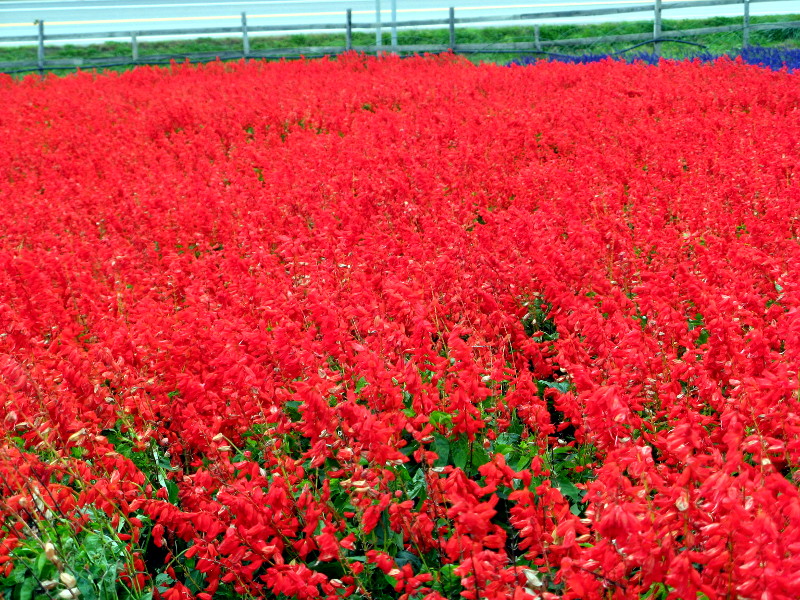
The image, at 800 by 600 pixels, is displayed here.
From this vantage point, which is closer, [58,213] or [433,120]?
[58,213]

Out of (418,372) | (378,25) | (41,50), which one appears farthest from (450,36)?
(418,372)

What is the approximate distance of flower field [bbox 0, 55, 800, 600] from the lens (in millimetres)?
2275

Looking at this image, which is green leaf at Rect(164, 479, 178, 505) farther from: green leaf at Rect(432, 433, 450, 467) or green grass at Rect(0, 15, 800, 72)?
green grass at Rect(0, 15, 800, 72)

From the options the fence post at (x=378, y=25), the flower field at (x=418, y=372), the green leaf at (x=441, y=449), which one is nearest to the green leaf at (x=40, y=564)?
the flower field at (x=418, y=372)

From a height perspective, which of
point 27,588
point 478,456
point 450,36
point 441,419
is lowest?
point 27,588

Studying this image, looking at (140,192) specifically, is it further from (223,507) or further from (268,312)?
(223,507)

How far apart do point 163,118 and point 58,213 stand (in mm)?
5000

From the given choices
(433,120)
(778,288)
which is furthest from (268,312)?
(433,120)

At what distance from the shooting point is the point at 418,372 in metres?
3.24

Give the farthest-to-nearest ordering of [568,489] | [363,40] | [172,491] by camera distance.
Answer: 1. [363,40]
2. [172,491]
3. [568,489]

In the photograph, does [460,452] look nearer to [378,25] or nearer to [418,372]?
A: [418,372]

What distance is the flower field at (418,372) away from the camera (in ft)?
7.47

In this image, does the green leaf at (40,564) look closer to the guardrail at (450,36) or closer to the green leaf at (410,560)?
the green leaf at (410,560)

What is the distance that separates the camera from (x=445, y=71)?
1447cm
